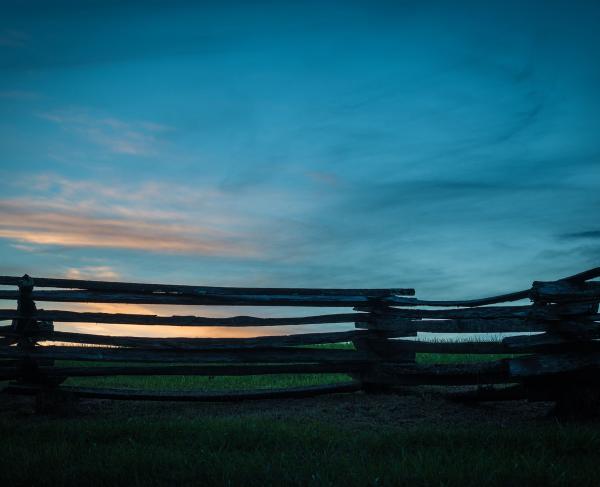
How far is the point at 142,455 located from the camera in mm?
6180

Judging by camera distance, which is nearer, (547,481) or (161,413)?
(547,481)

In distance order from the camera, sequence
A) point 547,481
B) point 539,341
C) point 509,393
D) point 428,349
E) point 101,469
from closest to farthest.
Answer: point 547,481 < point 101,469 < point 539,341 < point 509,393 < point 428,349

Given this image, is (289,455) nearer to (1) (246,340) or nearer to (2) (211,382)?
(1) (246,340)

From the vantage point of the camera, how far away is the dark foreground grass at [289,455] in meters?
5.40

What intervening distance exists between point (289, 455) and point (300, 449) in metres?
0.35

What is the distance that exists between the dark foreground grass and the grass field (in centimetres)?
1

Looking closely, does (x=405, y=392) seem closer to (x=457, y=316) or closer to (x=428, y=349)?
(x=428, y=349)

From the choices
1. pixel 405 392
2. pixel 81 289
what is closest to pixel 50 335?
pixel 81 289

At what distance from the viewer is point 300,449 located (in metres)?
6.62

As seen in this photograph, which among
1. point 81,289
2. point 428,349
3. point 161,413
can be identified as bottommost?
point 161,413

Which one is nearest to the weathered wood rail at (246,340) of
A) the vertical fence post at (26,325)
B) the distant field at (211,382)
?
the vertical fence post at (26,325)

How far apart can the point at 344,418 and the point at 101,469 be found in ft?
13.0

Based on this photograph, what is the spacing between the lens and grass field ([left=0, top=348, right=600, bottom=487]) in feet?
17.8

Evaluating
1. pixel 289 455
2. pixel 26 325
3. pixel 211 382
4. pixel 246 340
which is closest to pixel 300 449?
pixel 289 455
